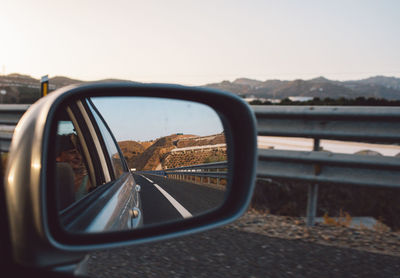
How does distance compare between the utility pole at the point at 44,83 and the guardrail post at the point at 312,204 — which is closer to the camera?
the guardrail post at the point at 312,204

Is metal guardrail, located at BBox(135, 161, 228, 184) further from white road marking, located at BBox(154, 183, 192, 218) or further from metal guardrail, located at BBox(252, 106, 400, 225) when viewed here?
metal guardrail, located at BBox(252, 106, 400, 225)

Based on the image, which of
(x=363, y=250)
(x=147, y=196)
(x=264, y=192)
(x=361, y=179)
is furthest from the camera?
(x=264, y=192)

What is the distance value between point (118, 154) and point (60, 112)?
53 centimetres

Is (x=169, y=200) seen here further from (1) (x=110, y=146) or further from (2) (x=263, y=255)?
(2) (x=263, y=255)

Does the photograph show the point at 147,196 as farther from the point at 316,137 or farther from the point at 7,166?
the point at 316,137

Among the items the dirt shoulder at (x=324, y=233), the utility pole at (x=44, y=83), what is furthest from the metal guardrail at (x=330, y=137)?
the utility pole at (x=44, y=83)

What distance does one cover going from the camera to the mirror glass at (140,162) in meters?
1.49

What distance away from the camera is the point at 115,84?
1.56 meters

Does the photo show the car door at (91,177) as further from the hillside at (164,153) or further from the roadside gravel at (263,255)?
the roadside gravel at (263,255)

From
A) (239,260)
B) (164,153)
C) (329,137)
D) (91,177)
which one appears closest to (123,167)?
(91,177)

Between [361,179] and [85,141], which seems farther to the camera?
[361,179]

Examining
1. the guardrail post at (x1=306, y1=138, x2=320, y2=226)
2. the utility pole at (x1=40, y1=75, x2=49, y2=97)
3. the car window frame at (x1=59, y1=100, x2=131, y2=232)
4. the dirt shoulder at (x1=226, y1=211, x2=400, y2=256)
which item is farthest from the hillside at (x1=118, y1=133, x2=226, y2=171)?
the utility pole at (x1=40, y1=75, x2=49, y2=97)

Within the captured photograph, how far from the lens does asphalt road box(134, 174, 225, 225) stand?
1.55m

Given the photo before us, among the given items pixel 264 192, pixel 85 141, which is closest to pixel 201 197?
pixel 85 141
